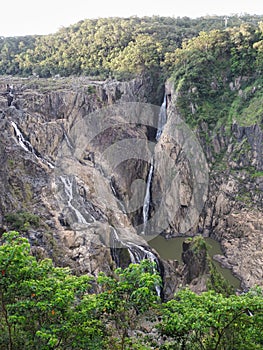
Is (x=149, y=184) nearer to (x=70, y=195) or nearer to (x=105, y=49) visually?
(x=70, y=195)

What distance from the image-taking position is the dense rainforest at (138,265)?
6727mm

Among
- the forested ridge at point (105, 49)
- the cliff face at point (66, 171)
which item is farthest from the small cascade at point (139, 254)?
the forested ridge at point (105, 49)

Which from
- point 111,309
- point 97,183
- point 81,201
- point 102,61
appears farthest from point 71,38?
point 111,309

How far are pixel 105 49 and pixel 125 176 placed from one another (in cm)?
1964

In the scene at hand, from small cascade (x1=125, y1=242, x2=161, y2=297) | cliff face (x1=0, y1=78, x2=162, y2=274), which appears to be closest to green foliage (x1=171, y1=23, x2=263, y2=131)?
cliff face (x1=0, y1=78, x2=162, y2=274)

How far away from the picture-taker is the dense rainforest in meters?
6.73

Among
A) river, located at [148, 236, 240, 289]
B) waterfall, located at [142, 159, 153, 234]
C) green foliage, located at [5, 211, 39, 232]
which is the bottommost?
river, located at [148, 236, 240, 289]

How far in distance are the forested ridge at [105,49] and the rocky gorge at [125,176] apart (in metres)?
2.86

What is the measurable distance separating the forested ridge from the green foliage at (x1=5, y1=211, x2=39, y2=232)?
23.1 meters

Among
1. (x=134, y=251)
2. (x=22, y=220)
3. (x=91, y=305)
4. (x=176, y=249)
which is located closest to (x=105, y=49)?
(x=176, y=249)

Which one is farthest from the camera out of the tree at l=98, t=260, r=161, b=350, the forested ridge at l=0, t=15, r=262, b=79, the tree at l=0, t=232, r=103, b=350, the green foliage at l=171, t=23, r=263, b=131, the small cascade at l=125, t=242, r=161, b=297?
the forested ridge at l=0, t=15, r=262, b=79

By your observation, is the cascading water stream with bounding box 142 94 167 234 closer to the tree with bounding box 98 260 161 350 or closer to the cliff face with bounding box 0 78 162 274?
the cliff face with bounding box 0 78 162 274

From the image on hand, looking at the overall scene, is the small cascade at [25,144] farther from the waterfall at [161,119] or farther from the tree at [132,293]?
the tree at [132,293]

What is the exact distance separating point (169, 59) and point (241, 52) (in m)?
7.29
